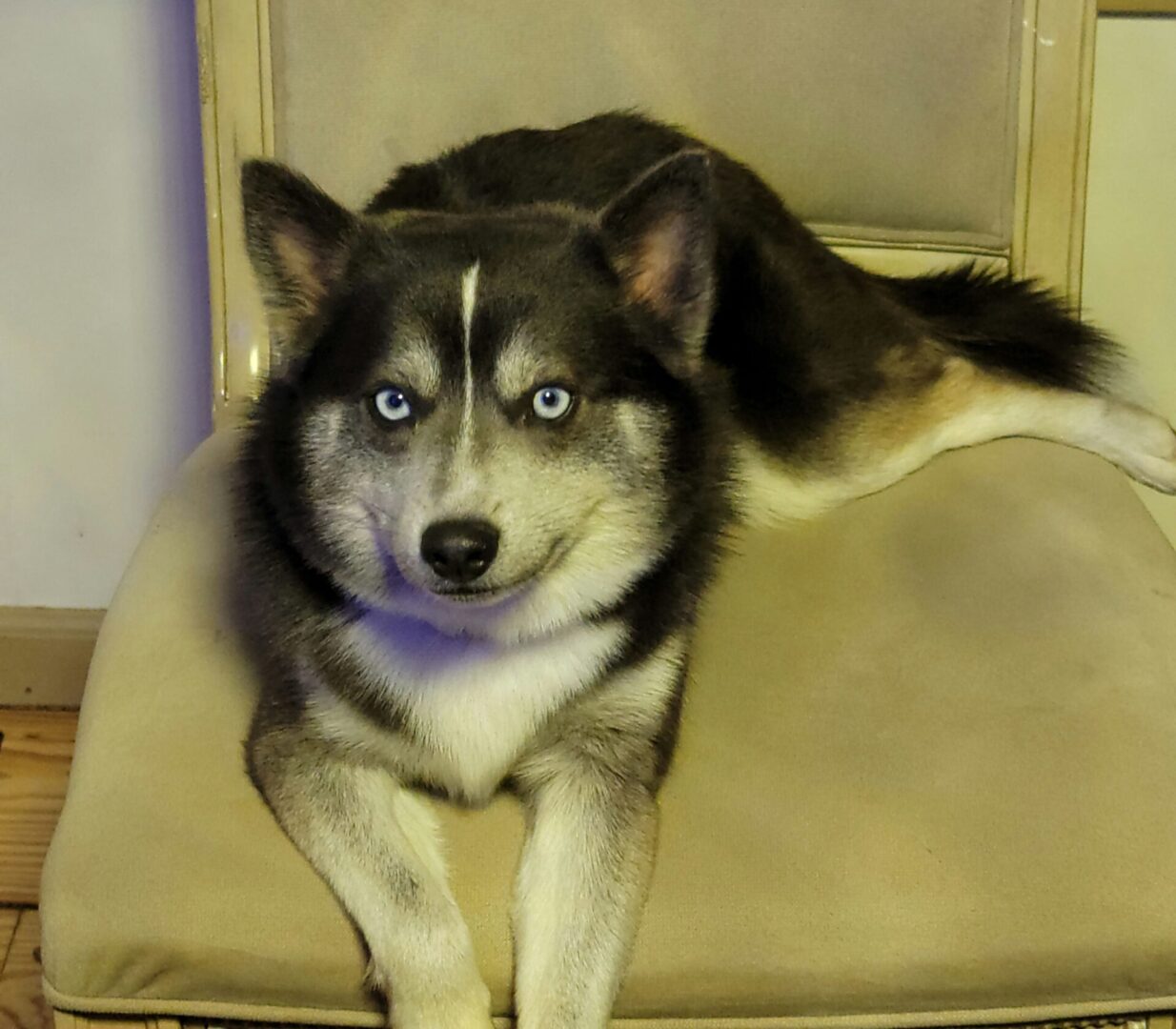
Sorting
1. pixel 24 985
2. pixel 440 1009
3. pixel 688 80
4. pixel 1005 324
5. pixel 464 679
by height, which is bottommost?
pixel 24 985

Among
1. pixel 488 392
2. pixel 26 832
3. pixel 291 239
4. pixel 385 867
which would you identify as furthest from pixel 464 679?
pixel 26 832

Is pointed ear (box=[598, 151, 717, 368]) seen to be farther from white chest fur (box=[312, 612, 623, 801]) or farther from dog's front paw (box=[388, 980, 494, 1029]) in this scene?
dog's front paw (box=[388, 980, 494, 1029])

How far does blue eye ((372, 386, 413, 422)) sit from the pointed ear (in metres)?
0.23

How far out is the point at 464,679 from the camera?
122cm

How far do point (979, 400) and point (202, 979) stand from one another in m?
1.18

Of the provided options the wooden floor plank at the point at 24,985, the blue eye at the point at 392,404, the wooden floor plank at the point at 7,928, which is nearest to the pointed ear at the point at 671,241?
the blue eye at the point at 392,404

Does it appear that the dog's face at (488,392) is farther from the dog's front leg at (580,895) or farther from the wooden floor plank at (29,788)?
the wooden floor plank at (29,788)

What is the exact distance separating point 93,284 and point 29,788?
2.64 ft

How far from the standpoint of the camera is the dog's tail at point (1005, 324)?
1.73 m

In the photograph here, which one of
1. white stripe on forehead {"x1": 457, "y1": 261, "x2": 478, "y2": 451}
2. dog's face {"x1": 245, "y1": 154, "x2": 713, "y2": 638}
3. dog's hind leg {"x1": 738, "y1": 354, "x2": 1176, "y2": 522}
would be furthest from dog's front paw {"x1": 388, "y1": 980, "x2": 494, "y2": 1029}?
dog's hind leg {"x1": 738, "y1": 354, "x2": 1176, "y2": 522}

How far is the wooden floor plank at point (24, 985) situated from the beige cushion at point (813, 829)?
582mm

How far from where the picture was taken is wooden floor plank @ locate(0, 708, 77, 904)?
185cm

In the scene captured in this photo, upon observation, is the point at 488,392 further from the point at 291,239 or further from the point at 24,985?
the point at 24,985

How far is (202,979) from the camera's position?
3.53ft
